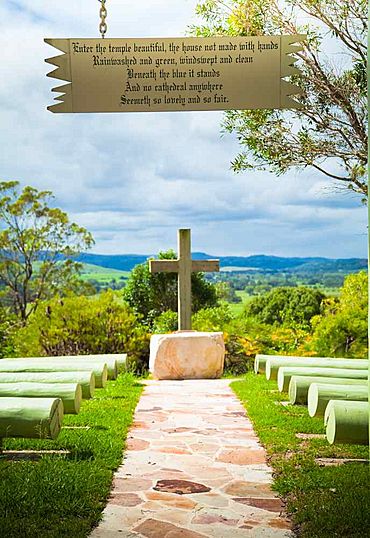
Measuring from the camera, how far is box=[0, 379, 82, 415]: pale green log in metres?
5.53

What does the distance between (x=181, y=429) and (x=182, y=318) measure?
4345mm

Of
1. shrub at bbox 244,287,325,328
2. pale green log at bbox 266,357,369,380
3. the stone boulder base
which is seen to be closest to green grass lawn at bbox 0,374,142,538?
pale green log at bbox 266,357,369,380

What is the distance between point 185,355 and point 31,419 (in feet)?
16.8

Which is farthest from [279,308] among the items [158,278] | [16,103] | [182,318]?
[16,103]

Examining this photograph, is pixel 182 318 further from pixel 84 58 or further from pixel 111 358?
pixel 84 58

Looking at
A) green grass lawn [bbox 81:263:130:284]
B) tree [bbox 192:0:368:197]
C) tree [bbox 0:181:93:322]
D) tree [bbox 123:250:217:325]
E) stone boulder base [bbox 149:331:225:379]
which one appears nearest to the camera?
tree [bbox 192:0:368:197]

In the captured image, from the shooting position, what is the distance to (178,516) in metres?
4.27

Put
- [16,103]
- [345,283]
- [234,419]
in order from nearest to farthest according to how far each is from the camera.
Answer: [234,419] → [345,283] → [16,103]

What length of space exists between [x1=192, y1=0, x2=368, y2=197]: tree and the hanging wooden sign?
17.5 feet

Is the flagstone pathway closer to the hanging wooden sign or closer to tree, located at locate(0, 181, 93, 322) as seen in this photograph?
the hanging wooden sign

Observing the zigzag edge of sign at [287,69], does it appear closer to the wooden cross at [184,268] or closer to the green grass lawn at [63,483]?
the green grass lawn at [63,483]

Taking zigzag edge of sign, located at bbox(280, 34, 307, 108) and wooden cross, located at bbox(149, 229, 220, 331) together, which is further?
wooden cross, located at bbox(149, 229, 220, 331)

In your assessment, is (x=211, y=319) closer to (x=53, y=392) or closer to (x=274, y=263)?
(x=53, y=392)

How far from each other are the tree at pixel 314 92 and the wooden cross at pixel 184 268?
150 cm
